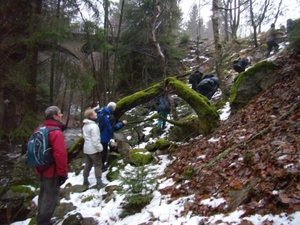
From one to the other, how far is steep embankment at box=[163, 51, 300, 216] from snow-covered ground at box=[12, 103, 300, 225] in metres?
0.13

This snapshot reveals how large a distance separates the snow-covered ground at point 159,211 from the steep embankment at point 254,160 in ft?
0.43

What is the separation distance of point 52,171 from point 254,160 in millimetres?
3465

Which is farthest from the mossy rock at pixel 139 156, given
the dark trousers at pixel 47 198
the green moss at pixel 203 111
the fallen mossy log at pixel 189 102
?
the dark trousers at pixel 47 198

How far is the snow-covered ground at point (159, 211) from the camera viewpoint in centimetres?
283

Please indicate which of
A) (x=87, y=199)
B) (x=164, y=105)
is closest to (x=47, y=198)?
(x=87, y=199)

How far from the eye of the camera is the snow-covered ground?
2.83 m

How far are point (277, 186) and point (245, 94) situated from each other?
5.27m

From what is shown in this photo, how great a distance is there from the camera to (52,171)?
432cm

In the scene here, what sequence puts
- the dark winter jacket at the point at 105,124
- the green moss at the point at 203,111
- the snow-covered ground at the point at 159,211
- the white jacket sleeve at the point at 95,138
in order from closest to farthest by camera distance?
the snow-covered ground at the point at 159,211
the white jacket sleeve at the point at 95,138
the dark winter jacket at the point at 105,124
the green moss at the point at 203,111

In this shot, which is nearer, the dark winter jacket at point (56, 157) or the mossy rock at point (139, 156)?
the dark winter jacket at point (56, 157)

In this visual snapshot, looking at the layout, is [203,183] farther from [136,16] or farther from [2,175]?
[136,16]

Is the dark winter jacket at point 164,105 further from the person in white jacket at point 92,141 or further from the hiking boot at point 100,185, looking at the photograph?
the hiking boot at point 100,185

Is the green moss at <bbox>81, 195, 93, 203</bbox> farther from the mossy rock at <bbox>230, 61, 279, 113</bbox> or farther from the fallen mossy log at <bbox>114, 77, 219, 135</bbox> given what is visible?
the mossy rock at <bbox>230, 61, 279, 113</bbox>

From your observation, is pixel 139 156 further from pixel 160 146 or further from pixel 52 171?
pixel 52 171
